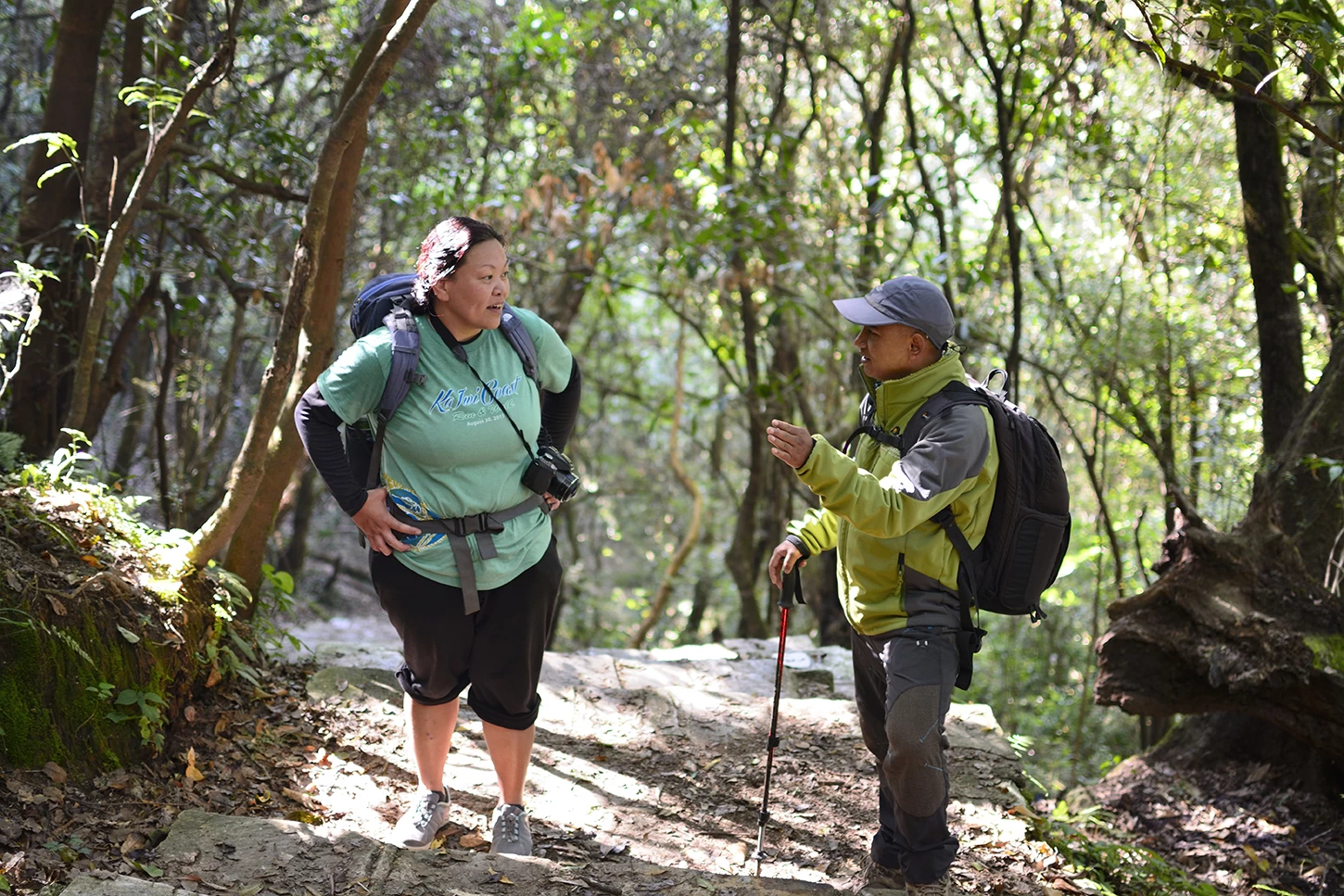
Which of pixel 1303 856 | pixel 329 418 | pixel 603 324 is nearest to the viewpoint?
pixel 329 418

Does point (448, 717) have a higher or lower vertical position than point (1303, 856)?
higher

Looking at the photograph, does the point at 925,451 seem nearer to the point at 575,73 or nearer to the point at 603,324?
the point at 575,73

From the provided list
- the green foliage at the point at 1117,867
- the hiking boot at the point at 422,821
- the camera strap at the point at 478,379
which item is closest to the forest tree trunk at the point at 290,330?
the camera strap at the point at 478,379

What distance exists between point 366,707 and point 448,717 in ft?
4.50

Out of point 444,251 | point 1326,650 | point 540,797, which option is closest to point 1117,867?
point 1326,650

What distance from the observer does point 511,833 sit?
11.3 feet

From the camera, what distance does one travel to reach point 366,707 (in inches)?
182

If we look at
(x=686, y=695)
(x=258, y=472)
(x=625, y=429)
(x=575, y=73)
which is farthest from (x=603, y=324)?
(x=258, y=472)

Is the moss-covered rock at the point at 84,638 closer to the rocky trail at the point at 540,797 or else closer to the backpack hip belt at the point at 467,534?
the rocky trail at the point at 540,797

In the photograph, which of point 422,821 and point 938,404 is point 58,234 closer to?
point 422,821

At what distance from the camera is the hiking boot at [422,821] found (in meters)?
3.44

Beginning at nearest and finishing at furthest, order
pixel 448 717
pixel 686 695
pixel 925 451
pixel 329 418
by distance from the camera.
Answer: pixel 925 451 → pixel 329 418 → pixel 448 717 → pixel 686 695

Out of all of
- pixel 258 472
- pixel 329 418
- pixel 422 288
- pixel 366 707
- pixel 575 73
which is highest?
pixel 575 73

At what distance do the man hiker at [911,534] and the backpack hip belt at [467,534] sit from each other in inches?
37.5
